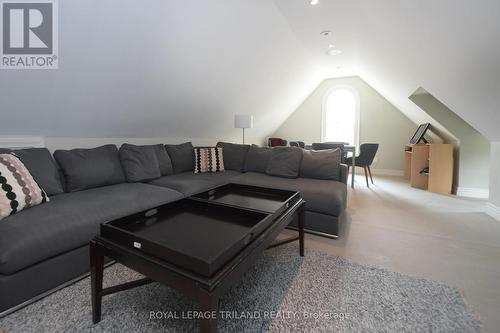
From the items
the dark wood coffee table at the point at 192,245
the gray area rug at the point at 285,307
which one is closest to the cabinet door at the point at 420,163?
the gray area rug at the point at 285,307

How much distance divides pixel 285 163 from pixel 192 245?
2015 millimetres

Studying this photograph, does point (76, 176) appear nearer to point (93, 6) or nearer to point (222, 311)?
point (93, 6)

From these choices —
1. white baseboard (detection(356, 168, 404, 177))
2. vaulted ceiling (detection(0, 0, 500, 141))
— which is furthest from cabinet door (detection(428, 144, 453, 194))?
white baseboard (detection(356, 168, 404, 177))

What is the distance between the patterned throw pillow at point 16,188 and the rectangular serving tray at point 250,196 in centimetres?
112

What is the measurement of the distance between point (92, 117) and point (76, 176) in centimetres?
73

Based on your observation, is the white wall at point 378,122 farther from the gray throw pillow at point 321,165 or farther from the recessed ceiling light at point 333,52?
the gray throw pillow at point 321,165

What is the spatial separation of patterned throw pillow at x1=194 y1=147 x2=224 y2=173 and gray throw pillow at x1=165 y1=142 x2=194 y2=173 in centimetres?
11

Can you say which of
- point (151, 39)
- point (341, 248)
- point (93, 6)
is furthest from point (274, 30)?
point (341, 248)

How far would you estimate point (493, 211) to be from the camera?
2.81 metres

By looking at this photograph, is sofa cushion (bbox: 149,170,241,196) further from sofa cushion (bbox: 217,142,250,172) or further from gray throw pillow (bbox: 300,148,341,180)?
gray throw pillow (bbox: 300,148,341,180)

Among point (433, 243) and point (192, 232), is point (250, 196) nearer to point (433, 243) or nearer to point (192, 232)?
point (192, 232)

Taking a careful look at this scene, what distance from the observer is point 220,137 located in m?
4.65

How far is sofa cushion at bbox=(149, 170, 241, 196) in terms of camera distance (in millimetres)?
2439

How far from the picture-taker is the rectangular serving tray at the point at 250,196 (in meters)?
1.72
